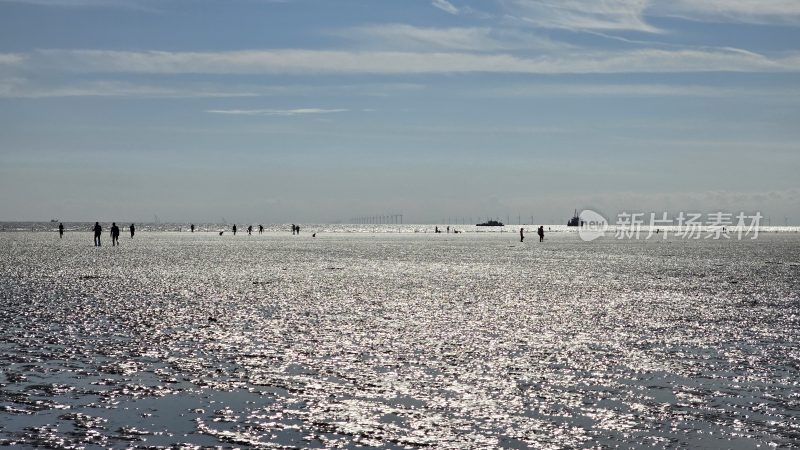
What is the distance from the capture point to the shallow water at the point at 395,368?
12648mm

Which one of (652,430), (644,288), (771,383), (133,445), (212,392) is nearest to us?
(133,445)

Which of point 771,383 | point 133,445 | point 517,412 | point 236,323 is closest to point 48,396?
point 133,445

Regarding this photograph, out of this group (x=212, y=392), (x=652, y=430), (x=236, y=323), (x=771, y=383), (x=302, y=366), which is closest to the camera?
(x=652, y=430)

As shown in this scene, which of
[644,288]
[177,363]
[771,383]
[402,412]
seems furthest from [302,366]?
[644,288]

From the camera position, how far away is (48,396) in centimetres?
1462

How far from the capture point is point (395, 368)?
706 inches

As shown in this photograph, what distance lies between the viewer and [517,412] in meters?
14.0

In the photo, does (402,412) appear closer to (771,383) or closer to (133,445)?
(133,445)

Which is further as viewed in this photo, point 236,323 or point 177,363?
point 236,323

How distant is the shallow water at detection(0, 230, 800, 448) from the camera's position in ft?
41.5

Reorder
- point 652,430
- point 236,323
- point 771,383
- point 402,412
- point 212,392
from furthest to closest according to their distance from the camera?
point 236,323
point 771,383
point 212,392
point 402,412
point 652,430

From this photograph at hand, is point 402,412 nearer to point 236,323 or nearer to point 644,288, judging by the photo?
point 236,323

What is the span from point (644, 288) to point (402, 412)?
97.4 ft

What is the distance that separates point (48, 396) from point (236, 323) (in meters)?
11.0
